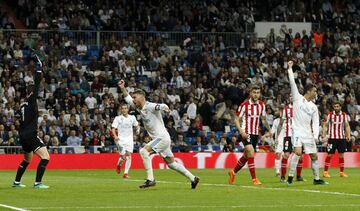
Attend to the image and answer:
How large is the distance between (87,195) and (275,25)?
31971mm

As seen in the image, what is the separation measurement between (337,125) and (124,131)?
6.87 m

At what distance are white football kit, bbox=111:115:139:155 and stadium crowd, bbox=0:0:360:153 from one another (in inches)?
272

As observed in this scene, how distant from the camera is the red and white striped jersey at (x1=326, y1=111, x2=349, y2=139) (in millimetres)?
31031

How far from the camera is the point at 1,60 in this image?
42312mm

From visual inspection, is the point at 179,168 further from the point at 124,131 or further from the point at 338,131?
the point at 338,131

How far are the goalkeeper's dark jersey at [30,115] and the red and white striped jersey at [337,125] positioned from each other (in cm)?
1204

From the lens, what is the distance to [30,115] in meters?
22.1

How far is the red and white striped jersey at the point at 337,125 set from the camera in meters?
31.0

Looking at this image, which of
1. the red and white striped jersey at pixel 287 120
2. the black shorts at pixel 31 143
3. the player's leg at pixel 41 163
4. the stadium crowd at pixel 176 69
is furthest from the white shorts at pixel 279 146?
the black shorts at pixel 31 143

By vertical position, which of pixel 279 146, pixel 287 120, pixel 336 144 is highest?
pixel 287 120

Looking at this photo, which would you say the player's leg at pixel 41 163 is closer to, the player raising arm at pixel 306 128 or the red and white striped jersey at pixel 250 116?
the red and white striped jersey at pixel 250 116

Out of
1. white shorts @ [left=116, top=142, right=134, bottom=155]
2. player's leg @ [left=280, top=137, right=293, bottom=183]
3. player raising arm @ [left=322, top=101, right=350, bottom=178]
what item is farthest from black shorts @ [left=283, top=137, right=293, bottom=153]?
white shorts @ [left=116, top=142, right=134, bottom=155]

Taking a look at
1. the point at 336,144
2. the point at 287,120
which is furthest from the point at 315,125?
the point at 336,144

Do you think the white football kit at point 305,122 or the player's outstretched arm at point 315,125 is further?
the white football kit at point 305,122
